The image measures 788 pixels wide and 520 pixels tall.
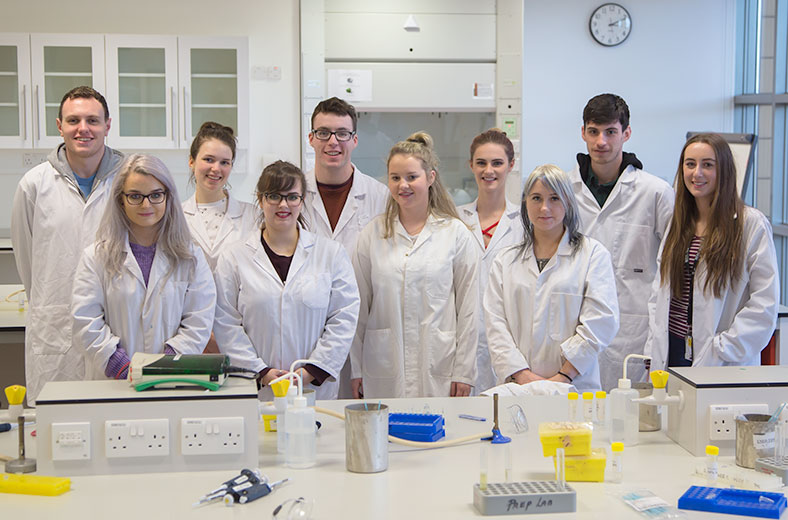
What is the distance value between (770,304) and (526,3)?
4041 millimetres

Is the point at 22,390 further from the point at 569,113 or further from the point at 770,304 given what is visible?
the point at 569,113

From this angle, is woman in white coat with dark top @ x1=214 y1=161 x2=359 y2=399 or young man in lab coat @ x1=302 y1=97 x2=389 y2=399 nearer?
woman in white coat with dark top @ x1=214 y1=161 x2=359 y2=399

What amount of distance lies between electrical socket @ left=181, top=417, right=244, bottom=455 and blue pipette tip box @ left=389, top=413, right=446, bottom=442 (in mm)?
389

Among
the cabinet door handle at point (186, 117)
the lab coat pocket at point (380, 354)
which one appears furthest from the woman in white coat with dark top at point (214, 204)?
the cabinet door handle at point (186, 117)

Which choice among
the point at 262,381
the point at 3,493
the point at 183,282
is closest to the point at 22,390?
the point at 3,493

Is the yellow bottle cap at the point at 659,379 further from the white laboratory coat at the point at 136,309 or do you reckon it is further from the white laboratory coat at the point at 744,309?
the white laboratory coat at the point at 136,309

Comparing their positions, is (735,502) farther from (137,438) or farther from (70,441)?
(70,441)

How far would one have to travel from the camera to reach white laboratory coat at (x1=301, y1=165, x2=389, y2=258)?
3174 millimetres

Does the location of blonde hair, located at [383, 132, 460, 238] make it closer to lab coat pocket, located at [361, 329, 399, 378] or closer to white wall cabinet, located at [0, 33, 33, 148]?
lab coat pocket, located at [361, 329, 399, 378]

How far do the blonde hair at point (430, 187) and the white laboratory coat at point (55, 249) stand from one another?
3.29 feet

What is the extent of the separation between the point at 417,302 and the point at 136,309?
964 mm

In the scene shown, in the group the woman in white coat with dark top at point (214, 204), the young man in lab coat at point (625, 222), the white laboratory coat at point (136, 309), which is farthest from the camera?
the young man in lab coat at point (625, 222)

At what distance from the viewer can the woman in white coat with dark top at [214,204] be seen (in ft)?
9.89

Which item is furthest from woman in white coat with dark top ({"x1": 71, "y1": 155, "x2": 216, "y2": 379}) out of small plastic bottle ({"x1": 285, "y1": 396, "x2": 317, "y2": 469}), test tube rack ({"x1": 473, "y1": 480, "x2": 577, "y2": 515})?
test tube rack ({"x1": 473, "y1": 480, "x2": 577, "y2": 515})
